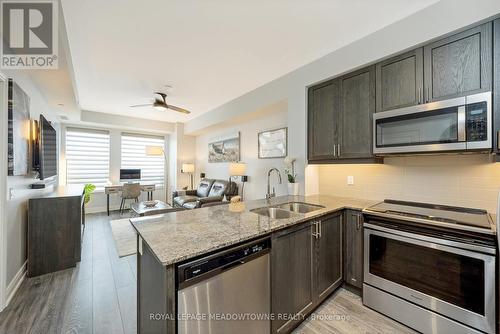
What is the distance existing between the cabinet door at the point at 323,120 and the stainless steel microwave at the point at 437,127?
50 centimetres

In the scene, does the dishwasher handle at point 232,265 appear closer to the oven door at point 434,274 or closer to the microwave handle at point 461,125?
the oven door at point 434,274

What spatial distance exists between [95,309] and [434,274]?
9.80 ft

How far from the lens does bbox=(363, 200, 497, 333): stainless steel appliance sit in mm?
1428

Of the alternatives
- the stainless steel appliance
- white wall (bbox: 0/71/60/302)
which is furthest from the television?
the stainless steel appliance

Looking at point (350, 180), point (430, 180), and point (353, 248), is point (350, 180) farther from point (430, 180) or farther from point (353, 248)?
point (353, 248)

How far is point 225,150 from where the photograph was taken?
5.57 m

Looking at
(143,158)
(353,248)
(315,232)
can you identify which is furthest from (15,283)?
(143,158)

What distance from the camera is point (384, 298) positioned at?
6.16ft

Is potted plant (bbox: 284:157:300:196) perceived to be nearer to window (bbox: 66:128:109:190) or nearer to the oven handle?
the oven handle

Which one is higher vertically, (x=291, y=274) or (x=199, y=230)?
(x=199, y=230)

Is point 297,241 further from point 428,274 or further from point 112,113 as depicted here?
point 112,113

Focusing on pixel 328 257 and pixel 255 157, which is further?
pixel 255 157

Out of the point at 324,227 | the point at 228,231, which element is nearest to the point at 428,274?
the point at 324,227

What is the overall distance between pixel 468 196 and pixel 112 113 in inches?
283
